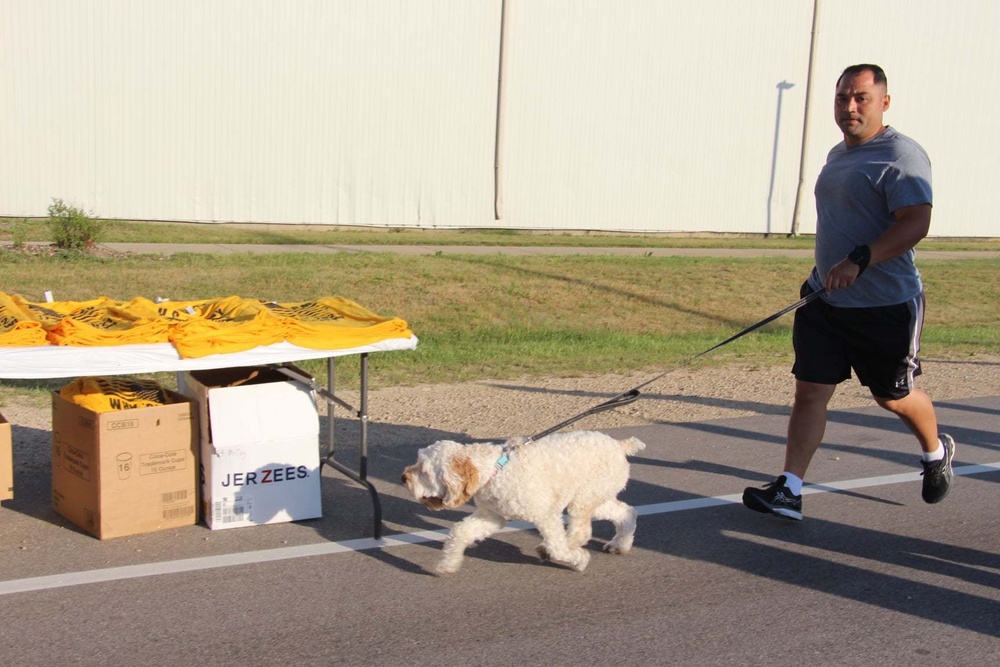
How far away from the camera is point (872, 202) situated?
17.5 ft

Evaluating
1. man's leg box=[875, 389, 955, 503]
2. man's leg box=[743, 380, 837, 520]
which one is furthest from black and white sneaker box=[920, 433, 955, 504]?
man's leg box=[743, 380, 837, 520]

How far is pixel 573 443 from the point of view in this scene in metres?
4.93

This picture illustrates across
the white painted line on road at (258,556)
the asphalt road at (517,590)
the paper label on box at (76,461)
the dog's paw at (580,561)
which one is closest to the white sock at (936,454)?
the asphalt road at (517,590)

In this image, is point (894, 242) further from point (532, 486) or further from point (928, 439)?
point (532, 486)

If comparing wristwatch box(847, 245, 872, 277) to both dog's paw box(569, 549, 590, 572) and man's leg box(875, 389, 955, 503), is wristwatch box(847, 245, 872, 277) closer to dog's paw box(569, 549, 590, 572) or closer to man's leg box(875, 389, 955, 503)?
man's leg box(875, 389, 955, 503)

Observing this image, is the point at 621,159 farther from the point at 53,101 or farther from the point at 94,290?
the point at 94,290

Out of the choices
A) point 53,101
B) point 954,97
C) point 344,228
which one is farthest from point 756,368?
point 954,97

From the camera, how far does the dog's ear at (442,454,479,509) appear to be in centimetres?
450

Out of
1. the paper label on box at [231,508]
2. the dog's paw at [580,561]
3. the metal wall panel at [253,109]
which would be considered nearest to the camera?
the dog's paw at [580,561]

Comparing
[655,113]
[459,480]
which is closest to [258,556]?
[459,480]

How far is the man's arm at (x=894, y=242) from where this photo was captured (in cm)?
513

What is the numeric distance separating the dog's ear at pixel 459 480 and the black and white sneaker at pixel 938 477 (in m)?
2.69

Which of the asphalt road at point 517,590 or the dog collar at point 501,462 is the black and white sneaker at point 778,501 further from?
the dog collar at point 501,462

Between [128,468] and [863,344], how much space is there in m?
3.78
